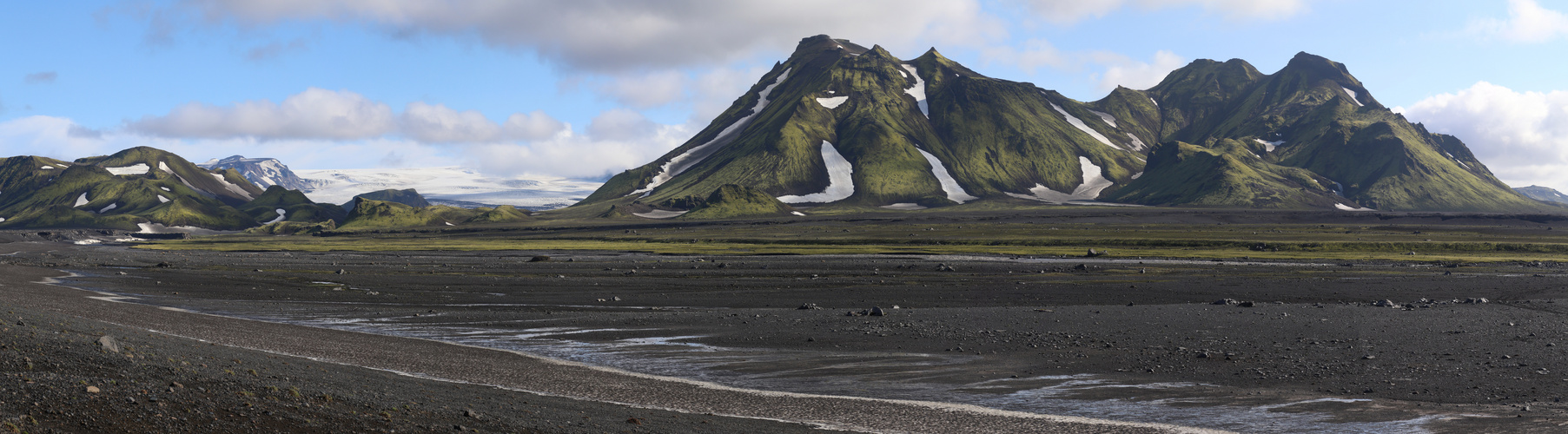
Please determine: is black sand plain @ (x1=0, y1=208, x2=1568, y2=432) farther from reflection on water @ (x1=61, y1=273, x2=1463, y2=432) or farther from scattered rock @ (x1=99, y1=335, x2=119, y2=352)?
reflection on water @ (x1=61, y1=273, x2=1463, y2=432)

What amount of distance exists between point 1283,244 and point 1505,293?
52.6 meters

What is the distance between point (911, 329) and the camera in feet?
115

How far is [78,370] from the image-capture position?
17406 millimetres

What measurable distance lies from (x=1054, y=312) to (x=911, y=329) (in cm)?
892

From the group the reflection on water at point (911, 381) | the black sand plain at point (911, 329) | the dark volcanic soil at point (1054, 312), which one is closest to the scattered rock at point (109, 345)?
the black sand plain at point (911, 329)

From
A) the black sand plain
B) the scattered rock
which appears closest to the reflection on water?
the black sand plain

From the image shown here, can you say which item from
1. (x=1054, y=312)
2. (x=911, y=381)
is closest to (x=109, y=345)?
(x=911, y=381)

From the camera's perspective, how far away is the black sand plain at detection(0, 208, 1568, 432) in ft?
58.0

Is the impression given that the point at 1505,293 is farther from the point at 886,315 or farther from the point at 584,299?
the point at 584,299

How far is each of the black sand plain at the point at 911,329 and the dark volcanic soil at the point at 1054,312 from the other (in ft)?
0.52

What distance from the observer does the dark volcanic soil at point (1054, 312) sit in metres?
23.7

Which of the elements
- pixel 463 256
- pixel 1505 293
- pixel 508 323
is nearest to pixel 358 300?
pixel 508 323

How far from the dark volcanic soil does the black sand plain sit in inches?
6.2

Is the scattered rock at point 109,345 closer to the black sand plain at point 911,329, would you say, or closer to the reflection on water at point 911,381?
the black sand plain at point 911,329
